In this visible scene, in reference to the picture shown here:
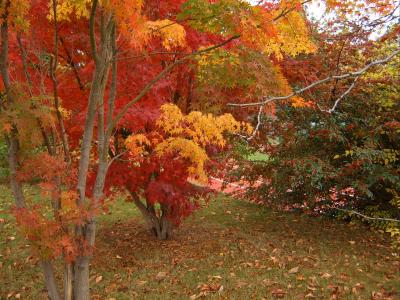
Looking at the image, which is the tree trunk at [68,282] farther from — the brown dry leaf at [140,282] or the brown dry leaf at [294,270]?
the brown dry leaf at [294,270]

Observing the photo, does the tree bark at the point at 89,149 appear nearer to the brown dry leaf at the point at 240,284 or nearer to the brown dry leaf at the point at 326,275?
the brown dry leaf at the point at 240,284

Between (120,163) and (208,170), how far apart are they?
141 cm

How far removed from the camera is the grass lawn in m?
5.34

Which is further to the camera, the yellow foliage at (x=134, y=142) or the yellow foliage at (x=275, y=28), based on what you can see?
the yellow foliage at (x=134, y=142)

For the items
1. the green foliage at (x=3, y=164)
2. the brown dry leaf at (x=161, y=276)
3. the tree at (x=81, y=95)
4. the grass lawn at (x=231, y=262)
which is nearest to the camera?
the tree at (x=81, y=95)

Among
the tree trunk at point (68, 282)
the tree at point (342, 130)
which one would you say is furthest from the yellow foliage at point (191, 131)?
the tree at point (342, 130)

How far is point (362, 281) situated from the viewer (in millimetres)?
5562

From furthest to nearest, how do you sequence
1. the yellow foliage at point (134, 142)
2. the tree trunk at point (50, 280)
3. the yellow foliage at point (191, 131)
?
the yellow foliage at point (134, 142) < the yellow foliage at point (191, 131) < the tree trunk at point (50, 280)

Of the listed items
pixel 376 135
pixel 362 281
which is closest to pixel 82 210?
pixel 362 281

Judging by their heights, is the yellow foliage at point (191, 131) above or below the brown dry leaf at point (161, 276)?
above

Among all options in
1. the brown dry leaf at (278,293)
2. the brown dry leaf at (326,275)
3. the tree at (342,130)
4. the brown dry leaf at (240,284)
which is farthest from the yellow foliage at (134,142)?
the brown dry leaf at (326,275)

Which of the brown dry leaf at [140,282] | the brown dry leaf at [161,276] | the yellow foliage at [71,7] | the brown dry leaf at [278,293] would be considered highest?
the yellow foliage at [71,7]

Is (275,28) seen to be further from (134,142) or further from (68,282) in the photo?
(68,282)

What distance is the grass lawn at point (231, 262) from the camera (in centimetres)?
534
